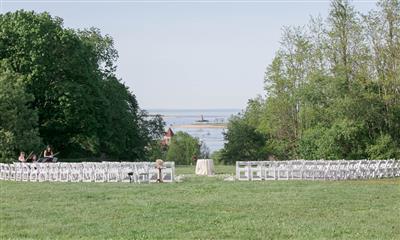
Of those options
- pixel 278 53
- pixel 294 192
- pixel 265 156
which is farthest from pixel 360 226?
pixel 265 156

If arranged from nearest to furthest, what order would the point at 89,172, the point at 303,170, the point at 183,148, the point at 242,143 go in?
the point at 303,170 < the point at 89,172 < the point at 242,143 < the point at 183,148

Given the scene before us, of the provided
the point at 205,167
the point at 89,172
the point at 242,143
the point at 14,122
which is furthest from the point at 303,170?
the point at 242,143

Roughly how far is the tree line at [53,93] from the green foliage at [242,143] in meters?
12.6

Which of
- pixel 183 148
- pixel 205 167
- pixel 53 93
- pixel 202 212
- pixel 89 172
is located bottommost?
pixel 202 212

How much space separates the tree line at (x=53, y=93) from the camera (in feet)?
135

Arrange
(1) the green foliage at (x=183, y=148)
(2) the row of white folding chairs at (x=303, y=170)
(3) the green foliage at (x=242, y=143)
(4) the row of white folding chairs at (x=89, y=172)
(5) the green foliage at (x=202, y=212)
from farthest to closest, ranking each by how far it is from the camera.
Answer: (1) the green foliage at (x=183, y=148)
(3) the green foliage at (x=242, y=143)
(2) the row of white folding chairs at (x=303, y=170)
(4) the row of white folding chairs at (x=89, y=172)
(5) the green foliage at (x=202, y=212)

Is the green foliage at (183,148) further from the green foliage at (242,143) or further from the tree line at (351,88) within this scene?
the tree line at (351,88)

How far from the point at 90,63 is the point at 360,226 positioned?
38146 mm

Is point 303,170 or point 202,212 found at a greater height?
point 303,170

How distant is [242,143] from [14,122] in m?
27.2

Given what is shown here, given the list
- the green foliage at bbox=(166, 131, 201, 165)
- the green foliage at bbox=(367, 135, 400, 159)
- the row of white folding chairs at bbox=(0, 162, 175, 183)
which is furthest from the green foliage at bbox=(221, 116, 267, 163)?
the row of white folding chairs at bbox=(0, 162, 175, 183)

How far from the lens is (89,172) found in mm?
31484

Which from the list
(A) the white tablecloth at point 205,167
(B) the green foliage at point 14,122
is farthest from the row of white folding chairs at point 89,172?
(B) the green foliage at point 14,122

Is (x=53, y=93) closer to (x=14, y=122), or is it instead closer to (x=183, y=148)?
(x=14, y=122)
